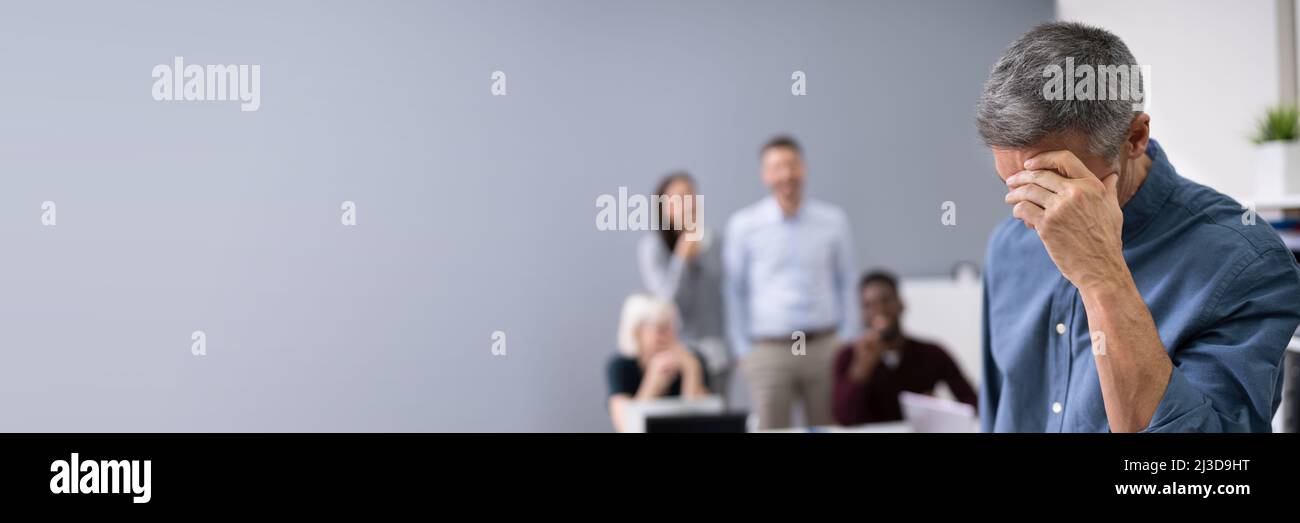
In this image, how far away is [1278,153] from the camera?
5.14 ft

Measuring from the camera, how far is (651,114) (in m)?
2.74

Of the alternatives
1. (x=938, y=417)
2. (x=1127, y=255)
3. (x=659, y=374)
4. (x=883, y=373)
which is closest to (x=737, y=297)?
(x=883, y=373)

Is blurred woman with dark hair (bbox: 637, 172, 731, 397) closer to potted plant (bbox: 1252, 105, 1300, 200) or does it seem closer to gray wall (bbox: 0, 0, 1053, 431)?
potted plant (bbox: 1252, 105, 1300, 200)

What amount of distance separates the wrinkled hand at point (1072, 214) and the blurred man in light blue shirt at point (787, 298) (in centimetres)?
187

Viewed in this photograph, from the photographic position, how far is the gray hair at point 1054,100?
67cm

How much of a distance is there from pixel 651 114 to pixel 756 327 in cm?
79

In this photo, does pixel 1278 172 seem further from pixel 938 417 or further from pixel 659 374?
pixel 659 374

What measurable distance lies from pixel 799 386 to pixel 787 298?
0.32 metres

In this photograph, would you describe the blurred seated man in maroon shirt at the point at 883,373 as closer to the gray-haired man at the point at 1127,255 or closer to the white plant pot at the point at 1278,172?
the white plant pot at the point at 1278,172

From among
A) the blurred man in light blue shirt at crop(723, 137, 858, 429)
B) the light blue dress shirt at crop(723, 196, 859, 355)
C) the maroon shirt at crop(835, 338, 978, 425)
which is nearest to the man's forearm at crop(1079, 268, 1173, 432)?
the maroon shirt at crop(835, 338, 978, 425)

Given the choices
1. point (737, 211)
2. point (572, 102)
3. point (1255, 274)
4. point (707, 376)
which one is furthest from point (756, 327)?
point (1255, 274)

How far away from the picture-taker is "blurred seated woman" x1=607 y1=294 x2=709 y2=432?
1.98 m

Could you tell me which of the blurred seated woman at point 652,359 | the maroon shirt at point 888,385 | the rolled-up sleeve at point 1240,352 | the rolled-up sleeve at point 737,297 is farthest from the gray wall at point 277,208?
the rolled-up sleeve at point 737,297
